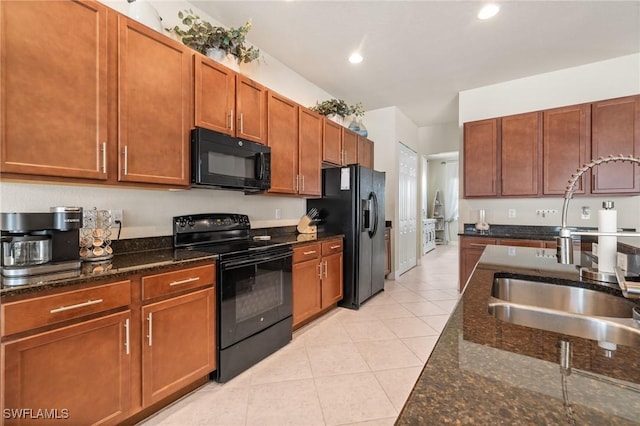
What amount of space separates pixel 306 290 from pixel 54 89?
2341 millimetres

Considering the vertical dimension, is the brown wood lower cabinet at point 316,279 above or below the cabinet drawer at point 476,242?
below

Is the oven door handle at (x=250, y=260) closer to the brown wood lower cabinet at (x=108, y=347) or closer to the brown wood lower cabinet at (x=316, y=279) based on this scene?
the brown wood lower cabinet at (x=108, y=347)

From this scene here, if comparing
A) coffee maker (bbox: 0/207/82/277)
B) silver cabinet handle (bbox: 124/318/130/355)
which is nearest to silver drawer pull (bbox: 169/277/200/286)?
silver cabinet handle (bbox: 124/318/130/355)

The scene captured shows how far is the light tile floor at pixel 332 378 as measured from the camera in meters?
1.69

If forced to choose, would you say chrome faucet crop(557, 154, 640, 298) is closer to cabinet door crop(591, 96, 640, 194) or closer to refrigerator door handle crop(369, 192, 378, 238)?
refrigerator door handle crop(369, 192, 378, 238)

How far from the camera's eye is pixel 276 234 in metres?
3.31

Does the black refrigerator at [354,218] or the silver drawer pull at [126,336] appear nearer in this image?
the silver drawer pull at [126,336]

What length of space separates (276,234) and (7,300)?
230 cm

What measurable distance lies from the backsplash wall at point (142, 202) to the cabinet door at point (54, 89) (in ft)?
1.07

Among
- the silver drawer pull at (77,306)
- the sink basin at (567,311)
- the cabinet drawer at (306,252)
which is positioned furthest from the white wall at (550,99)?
the silver drawer pull at (77,306)

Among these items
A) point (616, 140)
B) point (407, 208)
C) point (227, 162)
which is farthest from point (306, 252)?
point (616, 140)

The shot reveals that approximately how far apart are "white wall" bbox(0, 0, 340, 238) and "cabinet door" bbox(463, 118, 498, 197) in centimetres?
238

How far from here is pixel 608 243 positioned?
1.22 meters

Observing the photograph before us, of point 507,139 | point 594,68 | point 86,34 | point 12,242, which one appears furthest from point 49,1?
point 594,68
